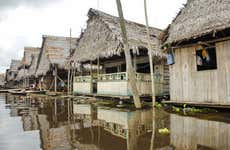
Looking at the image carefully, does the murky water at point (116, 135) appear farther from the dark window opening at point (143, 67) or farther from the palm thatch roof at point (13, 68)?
the palm thatch roof at point (13, 68)

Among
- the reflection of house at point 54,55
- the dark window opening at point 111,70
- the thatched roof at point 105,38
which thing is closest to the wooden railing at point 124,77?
the thatched roof at point 105,38

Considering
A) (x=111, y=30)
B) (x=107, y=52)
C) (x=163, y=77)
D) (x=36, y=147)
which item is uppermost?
(x=111, y=30)

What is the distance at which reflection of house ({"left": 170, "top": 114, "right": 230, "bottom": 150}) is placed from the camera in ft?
15.8

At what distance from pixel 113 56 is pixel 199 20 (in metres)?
7.64

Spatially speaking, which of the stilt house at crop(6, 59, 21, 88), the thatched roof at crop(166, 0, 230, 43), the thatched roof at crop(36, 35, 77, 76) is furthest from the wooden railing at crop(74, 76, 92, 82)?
the stilt house at crop(6, 59, 21, 88)

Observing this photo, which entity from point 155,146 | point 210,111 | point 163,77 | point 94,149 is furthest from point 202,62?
point 94,149

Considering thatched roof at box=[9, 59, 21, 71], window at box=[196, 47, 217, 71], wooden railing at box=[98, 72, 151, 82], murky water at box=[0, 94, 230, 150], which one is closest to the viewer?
murky water at box=[0, 94, 230, 150]

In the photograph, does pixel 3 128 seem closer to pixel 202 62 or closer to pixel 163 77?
pixel 202 62

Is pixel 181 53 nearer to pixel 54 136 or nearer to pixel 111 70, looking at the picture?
pixel 54 136

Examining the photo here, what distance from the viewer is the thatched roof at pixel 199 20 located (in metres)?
9.20

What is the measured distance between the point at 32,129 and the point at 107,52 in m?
8.23

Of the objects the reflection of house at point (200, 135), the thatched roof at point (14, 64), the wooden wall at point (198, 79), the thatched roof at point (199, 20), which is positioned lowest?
the reflection of house at point (200, 135)

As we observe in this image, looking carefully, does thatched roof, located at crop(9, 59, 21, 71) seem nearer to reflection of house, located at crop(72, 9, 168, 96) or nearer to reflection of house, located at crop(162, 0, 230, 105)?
reflection of house, located at crop(72, 9, 168, 96)

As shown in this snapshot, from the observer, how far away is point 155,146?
4.95 m
